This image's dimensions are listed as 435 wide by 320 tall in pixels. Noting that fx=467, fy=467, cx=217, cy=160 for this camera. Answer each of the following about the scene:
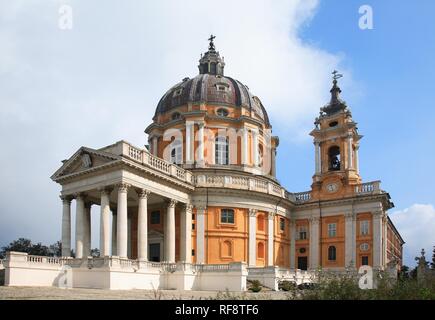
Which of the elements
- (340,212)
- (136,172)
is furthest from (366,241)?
(136,172)

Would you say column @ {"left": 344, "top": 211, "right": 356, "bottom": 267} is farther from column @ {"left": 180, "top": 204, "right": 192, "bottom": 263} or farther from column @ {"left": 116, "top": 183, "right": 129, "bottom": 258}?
column @ {"left": 116, "top": 183, "right": 129, "bottom": 258}

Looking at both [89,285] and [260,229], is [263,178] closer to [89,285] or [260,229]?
[260,229]

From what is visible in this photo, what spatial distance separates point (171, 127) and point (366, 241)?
2036cm

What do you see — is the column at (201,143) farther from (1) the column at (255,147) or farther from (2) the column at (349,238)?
(2) the column at (349,238)

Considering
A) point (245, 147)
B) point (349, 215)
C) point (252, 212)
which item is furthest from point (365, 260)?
point (245, 147)

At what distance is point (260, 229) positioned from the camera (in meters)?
40.5

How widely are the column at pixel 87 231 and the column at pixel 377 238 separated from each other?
23.4 meters

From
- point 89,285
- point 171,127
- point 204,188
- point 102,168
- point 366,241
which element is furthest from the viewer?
point 171,127

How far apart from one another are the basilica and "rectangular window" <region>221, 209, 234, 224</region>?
9.4 inches

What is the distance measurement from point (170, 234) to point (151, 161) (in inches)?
222

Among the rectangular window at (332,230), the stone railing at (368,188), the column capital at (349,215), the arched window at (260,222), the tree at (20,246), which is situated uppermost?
the stone railing at (368,188)

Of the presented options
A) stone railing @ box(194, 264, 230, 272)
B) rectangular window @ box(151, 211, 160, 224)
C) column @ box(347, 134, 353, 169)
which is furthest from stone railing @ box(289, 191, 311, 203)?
stone railing @ box(194, 264, 230, 272)

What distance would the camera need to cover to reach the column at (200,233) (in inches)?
1465

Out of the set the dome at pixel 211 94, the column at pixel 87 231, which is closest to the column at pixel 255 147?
the dome at pixel 211 94
